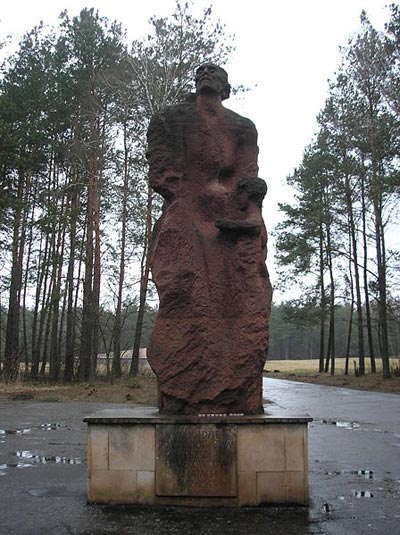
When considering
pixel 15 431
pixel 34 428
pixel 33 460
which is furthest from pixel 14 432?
pixel 33 460

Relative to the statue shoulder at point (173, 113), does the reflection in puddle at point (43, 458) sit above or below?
below

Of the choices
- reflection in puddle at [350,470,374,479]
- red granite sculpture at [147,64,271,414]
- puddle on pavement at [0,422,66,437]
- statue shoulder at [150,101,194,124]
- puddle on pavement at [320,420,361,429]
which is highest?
statue shoulder at [150,101,194,124]

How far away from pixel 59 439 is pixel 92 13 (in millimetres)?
21410

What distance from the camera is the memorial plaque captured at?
176 inches

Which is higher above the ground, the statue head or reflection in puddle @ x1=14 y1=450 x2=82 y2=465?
the statue head

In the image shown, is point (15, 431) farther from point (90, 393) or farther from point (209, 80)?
point (90, 393)

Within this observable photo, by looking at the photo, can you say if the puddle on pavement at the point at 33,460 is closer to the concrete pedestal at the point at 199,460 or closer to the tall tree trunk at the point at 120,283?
the concrete pedestal at the point at 199,460

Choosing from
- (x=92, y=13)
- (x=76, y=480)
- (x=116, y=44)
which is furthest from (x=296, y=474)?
(x=92, y=13)

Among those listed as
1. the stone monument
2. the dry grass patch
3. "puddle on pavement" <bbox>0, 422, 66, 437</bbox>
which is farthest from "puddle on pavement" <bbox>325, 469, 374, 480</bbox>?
the dry grass patch

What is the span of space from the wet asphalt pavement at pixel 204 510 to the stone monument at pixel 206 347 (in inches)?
8.3

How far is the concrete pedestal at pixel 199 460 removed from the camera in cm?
447

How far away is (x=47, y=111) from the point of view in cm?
2448

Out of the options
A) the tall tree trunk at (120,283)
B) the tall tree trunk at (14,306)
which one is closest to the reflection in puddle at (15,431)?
the tall tree trunk at (120,283)

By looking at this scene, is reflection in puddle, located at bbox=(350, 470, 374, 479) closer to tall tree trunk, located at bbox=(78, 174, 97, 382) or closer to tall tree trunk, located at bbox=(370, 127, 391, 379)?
tall tree trunk, located at bbox=(78, 174, 97, 382)
